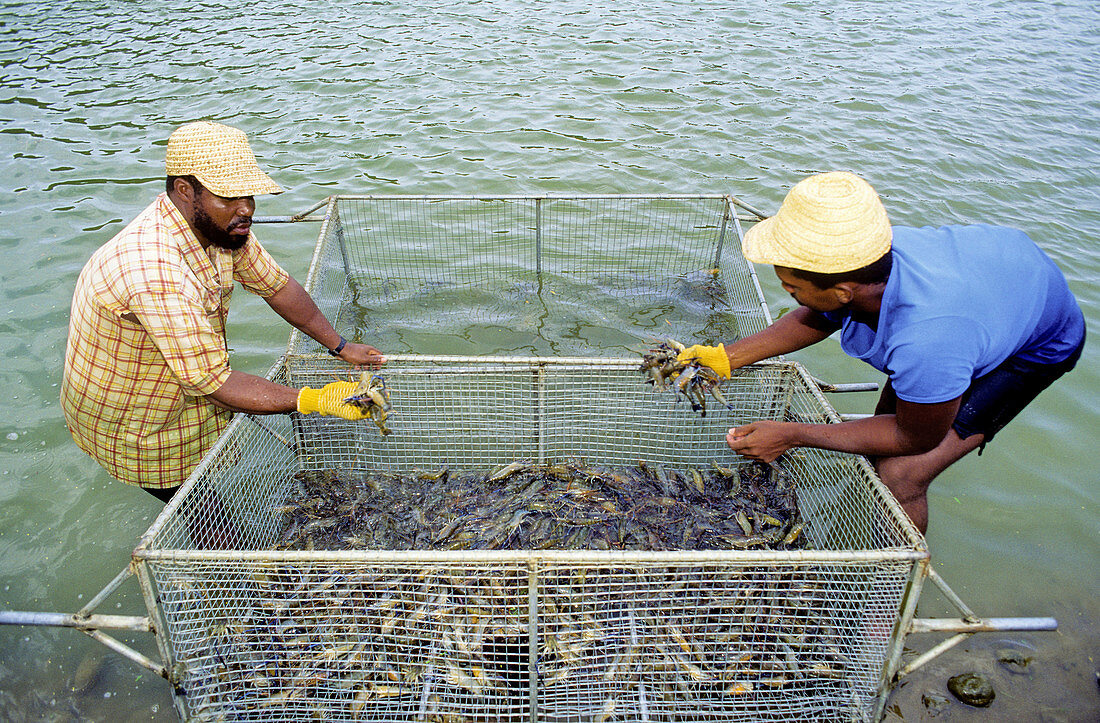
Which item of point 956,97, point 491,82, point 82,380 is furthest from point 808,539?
point 956,97

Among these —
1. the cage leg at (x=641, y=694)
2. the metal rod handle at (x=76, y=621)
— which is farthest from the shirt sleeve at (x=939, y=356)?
the metal rod handle at (x=76, y=621)

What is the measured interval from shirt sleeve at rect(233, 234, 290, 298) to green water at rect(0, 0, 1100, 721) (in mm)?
2115

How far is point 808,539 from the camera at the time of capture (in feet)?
13.1

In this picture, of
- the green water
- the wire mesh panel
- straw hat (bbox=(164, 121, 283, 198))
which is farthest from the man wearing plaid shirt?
the wire mesh panel

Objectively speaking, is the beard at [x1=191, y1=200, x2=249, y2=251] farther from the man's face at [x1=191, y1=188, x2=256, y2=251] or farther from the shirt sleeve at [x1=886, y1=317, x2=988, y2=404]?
the shirt sleeve at [x1=886, y1=317, x2=988, y2=404]

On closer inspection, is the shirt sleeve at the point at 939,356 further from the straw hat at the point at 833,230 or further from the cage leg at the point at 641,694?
the cage leg at the point at 641,694

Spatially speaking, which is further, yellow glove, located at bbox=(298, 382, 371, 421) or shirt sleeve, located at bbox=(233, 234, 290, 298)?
shirt sleeve, located at bbox=(233, 234, 290, 298)

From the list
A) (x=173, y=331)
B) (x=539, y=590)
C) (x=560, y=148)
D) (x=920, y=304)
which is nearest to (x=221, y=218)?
(x=173, y=331)

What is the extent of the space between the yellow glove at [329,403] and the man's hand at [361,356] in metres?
0.57

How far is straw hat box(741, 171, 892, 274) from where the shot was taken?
2.63 meters

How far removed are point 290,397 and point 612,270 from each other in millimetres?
4688

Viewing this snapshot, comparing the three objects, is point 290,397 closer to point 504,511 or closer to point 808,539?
point 504,511

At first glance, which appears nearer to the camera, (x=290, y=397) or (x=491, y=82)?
(x=290, y=397)

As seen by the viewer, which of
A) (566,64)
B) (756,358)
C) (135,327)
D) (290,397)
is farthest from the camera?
(566,64)
